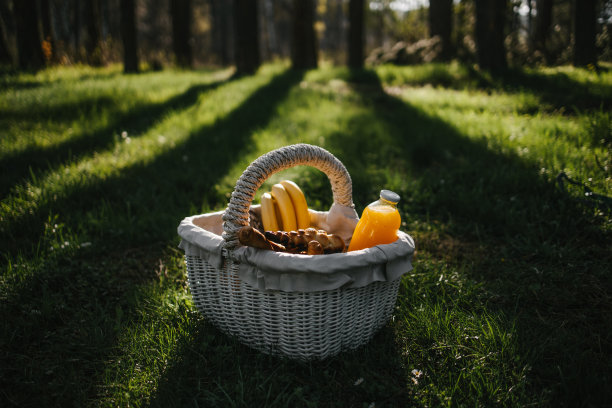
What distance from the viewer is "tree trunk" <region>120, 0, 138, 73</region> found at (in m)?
8.05

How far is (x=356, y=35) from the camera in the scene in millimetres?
10945

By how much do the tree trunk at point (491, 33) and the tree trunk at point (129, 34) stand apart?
696 cm

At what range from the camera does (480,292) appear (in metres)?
1.95

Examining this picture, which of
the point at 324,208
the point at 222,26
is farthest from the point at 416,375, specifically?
the point at 222,26

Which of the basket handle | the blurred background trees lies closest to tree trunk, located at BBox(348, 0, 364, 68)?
the blurred background trees

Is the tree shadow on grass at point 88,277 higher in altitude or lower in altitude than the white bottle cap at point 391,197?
lower

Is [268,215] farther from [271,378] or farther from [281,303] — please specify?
[271,378]

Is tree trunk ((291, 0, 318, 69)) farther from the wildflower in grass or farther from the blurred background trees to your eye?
the wildflower in grass

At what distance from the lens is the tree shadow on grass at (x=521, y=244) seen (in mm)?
1443

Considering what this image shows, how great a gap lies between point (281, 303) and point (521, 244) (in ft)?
5.45

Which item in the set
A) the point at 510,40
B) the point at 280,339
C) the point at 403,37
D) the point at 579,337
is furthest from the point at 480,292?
the point at 403,37

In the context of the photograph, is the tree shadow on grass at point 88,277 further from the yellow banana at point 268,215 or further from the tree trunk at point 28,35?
the tree trunk at point 28,35

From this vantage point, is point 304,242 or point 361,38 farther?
point 361,38

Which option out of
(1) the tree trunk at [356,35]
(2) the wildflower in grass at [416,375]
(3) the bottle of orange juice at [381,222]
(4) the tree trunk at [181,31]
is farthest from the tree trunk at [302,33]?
(2) the wildflower in grass at [416,375]
